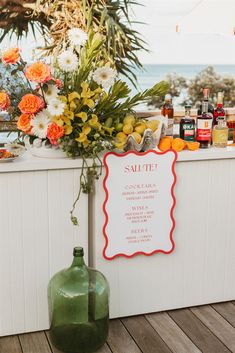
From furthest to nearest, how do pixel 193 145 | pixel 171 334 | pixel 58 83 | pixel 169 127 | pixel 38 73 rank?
pixel 169 127, pixel 193 145, pixel 171 334, pixel 58 83, pixel 38 73

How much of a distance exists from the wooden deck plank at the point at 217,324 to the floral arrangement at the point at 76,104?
29.8 inches

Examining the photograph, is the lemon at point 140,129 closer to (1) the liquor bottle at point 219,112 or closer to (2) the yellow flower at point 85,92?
(2) the yellow flower at point 85,92

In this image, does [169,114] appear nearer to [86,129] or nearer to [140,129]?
[140,129]

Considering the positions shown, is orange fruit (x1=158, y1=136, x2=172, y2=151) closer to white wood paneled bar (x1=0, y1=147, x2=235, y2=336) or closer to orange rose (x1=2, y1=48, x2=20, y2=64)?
white wood paneled bar (x1=0, y1=147, x2=235, y2=336)

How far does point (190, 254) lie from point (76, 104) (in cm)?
85

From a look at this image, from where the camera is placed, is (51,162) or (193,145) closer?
(51,162)

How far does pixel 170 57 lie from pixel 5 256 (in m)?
18.3

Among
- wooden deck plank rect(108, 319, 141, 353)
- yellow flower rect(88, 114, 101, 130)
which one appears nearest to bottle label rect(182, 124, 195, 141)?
yellow flower rect(88, 114, 101, 130)

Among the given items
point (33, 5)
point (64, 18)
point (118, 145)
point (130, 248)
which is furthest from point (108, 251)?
point (33, 5)

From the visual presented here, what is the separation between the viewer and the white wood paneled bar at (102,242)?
2.37 meters

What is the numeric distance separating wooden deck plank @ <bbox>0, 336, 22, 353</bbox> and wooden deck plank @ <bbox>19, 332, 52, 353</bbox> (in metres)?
0.02

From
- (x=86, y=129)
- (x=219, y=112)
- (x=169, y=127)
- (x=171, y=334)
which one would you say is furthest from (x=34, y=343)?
(x=219, y=112)

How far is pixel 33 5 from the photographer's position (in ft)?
27.5

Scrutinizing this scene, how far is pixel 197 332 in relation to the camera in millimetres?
2504
